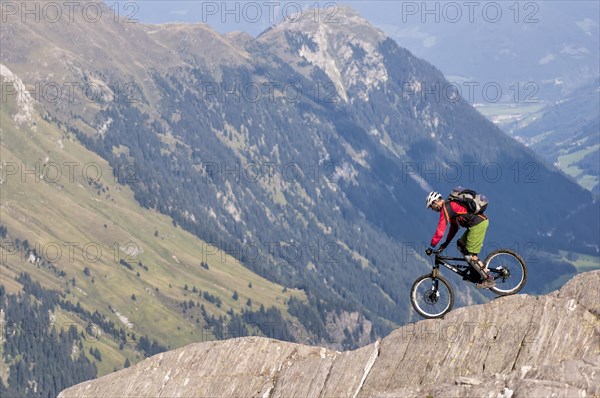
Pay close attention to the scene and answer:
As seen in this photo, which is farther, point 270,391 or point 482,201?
point 270,391

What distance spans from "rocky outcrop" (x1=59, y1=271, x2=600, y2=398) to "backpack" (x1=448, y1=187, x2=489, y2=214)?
16.8ft

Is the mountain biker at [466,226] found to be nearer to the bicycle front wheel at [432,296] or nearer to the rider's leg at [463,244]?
the rider's leg at [463,244]

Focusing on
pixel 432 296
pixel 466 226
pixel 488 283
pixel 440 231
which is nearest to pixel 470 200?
pixel 466 226

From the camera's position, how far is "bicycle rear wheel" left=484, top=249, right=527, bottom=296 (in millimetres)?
47719

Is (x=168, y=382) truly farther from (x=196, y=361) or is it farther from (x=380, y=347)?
(x=380, y=347)

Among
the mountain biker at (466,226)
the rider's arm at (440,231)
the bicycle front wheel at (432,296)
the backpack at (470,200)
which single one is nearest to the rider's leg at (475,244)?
the mountain biker at (466,226)

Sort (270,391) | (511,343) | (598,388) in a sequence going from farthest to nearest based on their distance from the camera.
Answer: (270,391), (511,343), (598,388)

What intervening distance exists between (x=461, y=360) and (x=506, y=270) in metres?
6.33

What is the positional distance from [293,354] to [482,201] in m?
15.4

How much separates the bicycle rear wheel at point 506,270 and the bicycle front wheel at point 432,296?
2.45 meters

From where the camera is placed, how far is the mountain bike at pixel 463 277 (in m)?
47.7

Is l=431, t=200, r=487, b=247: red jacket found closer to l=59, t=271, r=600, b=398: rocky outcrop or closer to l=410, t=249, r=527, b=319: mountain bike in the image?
l=410, t=249, r=527, b=319: mountain bike

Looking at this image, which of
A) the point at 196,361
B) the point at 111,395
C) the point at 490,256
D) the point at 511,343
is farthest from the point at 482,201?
the point at 111,395

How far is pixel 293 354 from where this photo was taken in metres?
54.0
